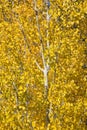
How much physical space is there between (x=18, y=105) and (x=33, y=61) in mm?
3128

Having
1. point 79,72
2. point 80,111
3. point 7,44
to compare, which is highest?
point 7,44

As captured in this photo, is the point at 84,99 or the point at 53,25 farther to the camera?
the point at 53,25

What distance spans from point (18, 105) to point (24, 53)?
4.92 m

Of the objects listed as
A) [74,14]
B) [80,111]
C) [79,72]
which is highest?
[74,14]

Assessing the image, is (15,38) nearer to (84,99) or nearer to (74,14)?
(74,14)

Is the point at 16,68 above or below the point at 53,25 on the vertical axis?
below

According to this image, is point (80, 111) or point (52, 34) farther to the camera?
point (52, 34)

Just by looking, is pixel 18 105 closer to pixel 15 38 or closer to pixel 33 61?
pixel 33 61

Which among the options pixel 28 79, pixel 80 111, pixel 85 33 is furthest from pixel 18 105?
pixel 85 33

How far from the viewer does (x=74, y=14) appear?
14.3m

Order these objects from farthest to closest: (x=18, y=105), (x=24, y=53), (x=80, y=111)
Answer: (x=24, y=53) → (x=80, y=111) → (x=18, y=105)

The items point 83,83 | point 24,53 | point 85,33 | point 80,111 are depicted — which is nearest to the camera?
point 80,111

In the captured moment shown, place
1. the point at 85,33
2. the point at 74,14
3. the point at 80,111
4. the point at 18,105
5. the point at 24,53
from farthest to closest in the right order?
the point at 85,33, the point at 24,53, the point at 74,14, the point at 80,111, the point at 18,105

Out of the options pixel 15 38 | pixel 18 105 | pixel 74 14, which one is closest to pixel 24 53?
pixel 15 38
